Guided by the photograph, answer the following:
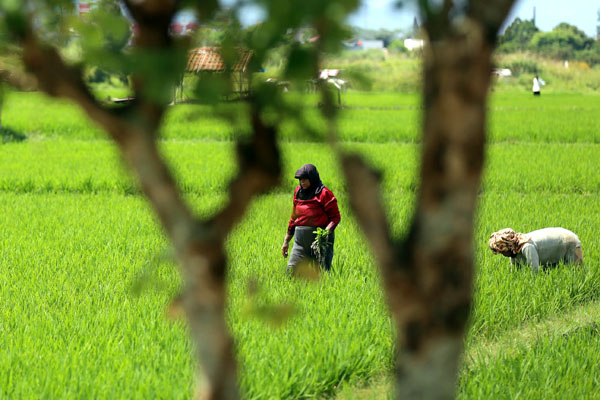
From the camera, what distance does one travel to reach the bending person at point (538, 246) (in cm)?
460

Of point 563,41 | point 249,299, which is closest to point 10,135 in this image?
point 249,299

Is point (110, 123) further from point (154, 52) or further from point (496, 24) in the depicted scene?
point (496, 24)

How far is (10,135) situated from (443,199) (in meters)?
13.4

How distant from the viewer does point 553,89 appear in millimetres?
40594

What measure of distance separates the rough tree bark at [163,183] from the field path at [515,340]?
69.6 inches

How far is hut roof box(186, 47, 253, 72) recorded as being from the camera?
3.97 feet

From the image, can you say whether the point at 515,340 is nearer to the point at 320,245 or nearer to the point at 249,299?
the point at 320,245

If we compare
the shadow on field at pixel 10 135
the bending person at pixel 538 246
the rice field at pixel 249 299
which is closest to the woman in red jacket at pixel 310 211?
the rice field at pixel 249 299

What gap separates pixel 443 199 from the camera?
45.7 inches

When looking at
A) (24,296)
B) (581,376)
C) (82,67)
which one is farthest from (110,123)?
(24,296)

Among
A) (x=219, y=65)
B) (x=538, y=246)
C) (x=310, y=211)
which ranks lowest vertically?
(x=538, y=246)

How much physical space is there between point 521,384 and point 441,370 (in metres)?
2.08

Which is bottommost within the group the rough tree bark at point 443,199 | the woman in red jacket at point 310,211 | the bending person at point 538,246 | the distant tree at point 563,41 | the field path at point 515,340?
the field path at point 515,340

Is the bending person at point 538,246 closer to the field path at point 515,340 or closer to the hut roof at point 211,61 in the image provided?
the field path at point 515,340
